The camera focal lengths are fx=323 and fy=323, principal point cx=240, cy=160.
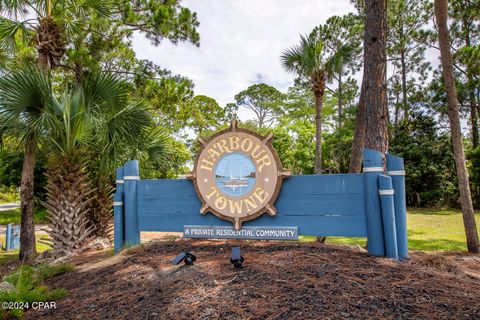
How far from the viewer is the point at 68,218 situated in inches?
225

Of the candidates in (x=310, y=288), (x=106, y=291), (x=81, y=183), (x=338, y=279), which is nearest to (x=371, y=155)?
(x=338, y=279)

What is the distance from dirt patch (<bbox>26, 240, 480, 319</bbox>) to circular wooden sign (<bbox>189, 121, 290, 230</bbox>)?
24.3 inches

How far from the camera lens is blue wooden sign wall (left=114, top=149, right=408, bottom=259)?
369 cm

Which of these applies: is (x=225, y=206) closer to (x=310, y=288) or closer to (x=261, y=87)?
(x=310, y=288)

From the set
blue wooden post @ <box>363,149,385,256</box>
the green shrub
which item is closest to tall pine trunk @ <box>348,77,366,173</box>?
blue wooden post @ <box>363,149,385,256</box>

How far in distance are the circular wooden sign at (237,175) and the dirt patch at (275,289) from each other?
617 millimetres

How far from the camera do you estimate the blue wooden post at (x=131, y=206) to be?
15.7 feet

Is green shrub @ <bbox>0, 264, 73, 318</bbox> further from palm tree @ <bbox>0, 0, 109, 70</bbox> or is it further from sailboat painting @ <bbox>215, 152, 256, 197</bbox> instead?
palm tree @ <bbox>0, 0, 109, 70</bbox>

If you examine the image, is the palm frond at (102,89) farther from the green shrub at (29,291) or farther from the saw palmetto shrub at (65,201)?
the green shrub at (29,291)

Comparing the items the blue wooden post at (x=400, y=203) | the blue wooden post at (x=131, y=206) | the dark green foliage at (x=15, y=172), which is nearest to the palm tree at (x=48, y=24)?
the blue wooden post at (x=131, y=206)

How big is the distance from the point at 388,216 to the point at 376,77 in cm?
225

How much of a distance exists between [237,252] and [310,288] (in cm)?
83

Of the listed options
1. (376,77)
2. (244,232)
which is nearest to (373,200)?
(244,232)

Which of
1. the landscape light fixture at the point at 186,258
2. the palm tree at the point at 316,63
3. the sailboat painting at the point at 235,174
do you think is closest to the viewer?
the landscape light fixture at the point at 186,258
